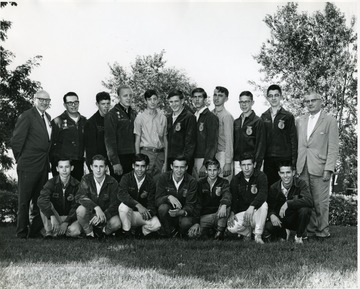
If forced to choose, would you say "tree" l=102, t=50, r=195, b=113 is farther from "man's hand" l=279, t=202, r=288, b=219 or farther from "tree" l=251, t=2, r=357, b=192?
"man's hand" l=279, t=202, r=288, b=219

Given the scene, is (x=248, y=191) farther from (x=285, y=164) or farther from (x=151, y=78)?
(x=151, y=78)

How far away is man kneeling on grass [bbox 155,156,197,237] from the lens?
6.50 m

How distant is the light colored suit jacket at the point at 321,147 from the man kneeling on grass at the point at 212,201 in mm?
1233

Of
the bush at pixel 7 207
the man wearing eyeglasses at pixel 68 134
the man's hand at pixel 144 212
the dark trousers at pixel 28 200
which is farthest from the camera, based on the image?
the bush at pixel 7 207

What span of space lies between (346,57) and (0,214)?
1230 cm

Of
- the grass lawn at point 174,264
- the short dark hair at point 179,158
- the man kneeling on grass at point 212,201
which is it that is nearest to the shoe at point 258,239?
the grass lawn at point 174,264

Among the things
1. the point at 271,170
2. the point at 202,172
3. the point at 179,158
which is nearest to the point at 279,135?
the point at 271,170

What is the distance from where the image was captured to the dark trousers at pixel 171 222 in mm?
6492

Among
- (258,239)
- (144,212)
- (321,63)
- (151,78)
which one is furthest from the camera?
(151,78)

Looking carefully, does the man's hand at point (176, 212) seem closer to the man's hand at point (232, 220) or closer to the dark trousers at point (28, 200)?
the man's hand at point (232, 220)

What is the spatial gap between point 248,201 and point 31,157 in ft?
10.3

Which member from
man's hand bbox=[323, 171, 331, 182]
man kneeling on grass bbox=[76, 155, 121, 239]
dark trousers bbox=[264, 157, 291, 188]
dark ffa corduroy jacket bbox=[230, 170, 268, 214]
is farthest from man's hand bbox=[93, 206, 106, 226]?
man's hand bbox=[323, 171, 331, 182]

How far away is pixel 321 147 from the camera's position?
6.83 metres

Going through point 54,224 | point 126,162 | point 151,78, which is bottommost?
point 54,224
